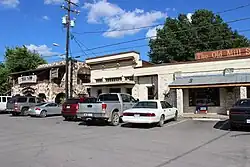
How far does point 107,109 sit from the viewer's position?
57.7ft

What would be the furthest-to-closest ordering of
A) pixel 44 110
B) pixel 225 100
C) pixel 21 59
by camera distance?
pixel 21 59
pixel 44 110
pixel 225 100

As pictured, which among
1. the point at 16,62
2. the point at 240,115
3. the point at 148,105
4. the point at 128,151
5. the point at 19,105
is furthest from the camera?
the point at 16,62

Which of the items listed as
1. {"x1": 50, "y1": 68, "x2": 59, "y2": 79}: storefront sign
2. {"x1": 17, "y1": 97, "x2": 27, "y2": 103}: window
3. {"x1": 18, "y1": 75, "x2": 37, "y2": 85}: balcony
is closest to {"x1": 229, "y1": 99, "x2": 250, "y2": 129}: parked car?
{"x1": 17, "y1": 97, "x2": 27, "y2": 103}: window

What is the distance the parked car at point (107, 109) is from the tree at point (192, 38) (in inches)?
1002

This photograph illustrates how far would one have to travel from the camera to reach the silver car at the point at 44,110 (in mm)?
26250

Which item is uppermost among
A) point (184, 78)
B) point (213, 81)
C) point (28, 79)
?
point (28, 79)

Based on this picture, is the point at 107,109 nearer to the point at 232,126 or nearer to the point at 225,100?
the point at 232,126

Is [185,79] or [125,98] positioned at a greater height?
[185,79]

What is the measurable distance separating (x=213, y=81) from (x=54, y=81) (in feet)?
72.8

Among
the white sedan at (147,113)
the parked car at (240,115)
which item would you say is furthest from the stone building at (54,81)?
the parked car at (240,115)

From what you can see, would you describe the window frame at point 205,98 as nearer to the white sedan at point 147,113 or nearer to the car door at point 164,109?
the car door at point 164,109

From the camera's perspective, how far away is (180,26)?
4856 cm

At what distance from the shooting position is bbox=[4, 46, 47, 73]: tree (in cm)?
4841

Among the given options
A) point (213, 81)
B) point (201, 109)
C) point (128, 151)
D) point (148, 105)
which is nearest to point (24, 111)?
point (148, 105)
